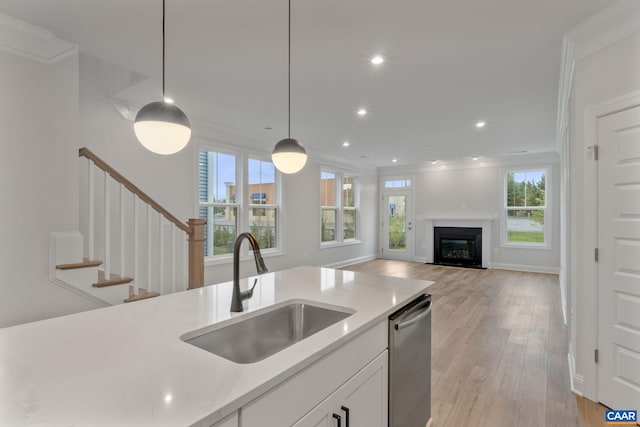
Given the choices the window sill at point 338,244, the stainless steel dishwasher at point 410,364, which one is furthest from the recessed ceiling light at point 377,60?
the window sill at point 338,244

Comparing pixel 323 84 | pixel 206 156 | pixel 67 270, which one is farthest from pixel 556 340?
pixel 206 156

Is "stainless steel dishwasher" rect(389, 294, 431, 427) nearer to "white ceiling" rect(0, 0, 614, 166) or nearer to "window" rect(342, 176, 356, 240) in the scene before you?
"white ceiling" rect(0, 0, 614, 166)

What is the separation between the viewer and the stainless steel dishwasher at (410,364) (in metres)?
1.51

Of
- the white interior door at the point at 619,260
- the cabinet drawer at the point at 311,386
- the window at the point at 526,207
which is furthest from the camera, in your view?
the window at the point at 526,207

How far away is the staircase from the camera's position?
8.18ft

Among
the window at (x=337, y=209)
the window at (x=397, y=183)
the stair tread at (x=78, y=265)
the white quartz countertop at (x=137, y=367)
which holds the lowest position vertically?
the white quartz countertop at (x=137, y=367)

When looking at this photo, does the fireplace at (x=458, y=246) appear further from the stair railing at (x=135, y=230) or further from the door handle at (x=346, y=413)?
the door handle at (x=346, y=413)

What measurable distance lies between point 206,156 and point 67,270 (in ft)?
8.96

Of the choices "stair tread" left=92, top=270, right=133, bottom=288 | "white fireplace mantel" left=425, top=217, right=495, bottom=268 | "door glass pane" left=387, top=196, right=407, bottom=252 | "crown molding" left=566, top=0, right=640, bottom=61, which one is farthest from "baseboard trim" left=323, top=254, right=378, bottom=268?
"crown molding" left=566, top=0, right=640, bottom=61

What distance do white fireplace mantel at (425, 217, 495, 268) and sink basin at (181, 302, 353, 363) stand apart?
23.0 ft

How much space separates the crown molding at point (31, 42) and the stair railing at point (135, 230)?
73 centimetres

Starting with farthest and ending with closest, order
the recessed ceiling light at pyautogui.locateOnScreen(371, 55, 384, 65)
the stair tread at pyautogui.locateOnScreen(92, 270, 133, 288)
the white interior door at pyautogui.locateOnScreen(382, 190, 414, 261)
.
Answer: the white interior door at pyautogui.locateOnScreen(382, 190, 414, 261)
the recessed ceiling light at pyautogui.locateOnScreen(371, 55, 384, 65)
the stair tread at pyautogui.locateOnScreen(92, 270, 133, 288)

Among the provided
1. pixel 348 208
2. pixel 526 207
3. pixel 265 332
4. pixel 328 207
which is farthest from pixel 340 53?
pixel 526 207

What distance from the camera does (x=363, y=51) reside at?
104 inches
